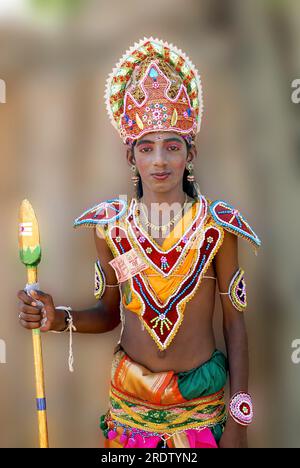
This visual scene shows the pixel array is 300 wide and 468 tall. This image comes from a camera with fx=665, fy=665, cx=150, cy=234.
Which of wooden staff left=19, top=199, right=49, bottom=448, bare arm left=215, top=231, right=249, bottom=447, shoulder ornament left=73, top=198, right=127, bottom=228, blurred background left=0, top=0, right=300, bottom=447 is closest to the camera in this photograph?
wooden staff left=19, top=199, right=49, bottom=448

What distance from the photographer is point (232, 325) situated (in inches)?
123

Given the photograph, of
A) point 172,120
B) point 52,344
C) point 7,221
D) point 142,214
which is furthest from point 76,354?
point 172,120

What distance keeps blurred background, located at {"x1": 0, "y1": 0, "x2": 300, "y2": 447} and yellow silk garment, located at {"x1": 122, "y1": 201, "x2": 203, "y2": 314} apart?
759 millimetres

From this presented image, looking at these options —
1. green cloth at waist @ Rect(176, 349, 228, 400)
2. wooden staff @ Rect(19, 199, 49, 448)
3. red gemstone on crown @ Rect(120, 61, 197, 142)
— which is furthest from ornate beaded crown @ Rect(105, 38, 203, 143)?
green cloth at waist @ Rect(176, 349, 228, 400)

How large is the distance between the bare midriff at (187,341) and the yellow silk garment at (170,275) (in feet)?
0.32

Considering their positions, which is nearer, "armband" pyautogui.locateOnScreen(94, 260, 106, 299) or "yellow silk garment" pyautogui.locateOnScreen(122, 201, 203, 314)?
"yellow silk garment" pyautogui.locateOnScreen(122, 201, 203, 314)

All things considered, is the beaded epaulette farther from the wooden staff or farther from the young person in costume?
the wooden staff

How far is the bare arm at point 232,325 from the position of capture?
3.06m

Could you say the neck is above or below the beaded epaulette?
above

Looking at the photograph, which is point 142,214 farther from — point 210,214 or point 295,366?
point 295,366

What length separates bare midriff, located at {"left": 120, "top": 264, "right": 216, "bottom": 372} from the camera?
3047 mm

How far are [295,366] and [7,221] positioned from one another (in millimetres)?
1850

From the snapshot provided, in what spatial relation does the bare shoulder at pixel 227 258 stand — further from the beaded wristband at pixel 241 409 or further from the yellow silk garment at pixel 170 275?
the beaded wristband at pixel 241 409

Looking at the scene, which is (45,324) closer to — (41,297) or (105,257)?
(41,297)
